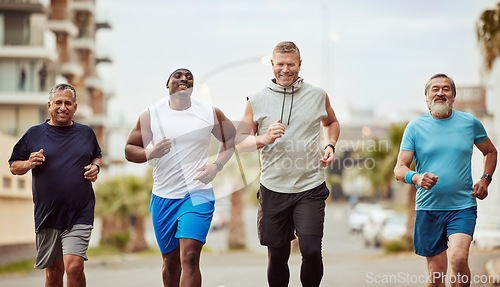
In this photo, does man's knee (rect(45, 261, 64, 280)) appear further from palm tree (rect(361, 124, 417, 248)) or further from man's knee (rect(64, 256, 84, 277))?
palm tree (rect(361, 124, 417, 248))

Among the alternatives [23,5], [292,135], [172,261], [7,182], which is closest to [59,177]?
[172,261]

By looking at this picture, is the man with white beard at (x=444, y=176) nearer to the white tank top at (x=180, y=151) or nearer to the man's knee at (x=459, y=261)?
the man's knee at (x=459, y=261)

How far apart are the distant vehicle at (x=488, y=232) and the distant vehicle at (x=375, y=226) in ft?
43.0

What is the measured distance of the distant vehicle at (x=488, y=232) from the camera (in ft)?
60.6

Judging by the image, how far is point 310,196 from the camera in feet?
18.6

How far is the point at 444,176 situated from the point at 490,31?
7.51 m

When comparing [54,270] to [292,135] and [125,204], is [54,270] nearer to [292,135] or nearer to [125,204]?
[292,135]

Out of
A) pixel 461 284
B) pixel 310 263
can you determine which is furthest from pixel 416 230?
pixel 310 263

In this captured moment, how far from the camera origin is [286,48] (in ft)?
18.7

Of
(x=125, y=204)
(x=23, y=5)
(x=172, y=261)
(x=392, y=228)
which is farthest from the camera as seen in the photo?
(x=23, y=5)

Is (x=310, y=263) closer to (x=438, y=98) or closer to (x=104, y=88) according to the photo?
(x=438, y=98)

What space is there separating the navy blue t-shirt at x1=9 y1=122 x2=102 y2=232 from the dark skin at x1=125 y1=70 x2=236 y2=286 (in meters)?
0.43

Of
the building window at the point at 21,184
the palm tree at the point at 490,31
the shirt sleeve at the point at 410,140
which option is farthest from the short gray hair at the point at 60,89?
the building window at the point at 21,184

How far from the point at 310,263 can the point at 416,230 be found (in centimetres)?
97
